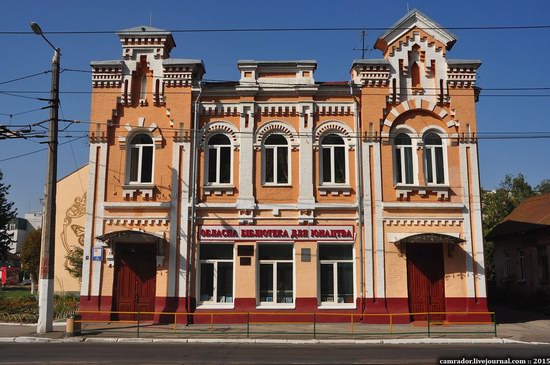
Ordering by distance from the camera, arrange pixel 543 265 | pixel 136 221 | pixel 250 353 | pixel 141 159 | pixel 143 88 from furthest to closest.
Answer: pixel 543 265 < pixel 143 88 < pixel 141 159 < pixel 136 221 < pixel 250 353

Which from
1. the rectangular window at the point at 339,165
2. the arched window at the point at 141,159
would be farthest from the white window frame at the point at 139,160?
the rectangular window at the point at 339,165

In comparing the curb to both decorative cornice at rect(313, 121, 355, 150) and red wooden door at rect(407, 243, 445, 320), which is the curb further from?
decorative cornice at rect(313, 121, 355, 150)

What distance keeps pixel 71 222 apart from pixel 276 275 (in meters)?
29.3

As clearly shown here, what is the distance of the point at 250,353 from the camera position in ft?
47.4

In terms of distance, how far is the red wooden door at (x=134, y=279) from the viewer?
21109mm

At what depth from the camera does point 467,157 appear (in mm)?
21859

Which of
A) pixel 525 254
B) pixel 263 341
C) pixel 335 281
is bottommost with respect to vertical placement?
pixel 263 341

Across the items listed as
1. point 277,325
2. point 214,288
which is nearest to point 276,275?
point 277,325

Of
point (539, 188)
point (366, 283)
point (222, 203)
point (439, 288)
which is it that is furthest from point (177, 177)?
point (539, 188)

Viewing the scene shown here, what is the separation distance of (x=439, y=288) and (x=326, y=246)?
481 cm

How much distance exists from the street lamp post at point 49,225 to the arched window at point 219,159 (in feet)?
20.0

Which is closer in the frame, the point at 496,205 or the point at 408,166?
the point at 408,166

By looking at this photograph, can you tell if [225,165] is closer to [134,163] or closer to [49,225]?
[134,163]

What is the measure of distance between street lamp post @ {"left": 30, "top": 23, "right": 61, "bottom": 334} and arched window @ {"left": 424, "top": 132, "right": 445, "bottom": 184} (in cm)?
1477
